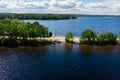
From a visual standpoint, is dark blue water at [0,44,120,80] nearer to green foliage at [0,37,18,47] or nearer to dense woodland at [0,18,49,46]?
green foliage at [0,37,18,47]

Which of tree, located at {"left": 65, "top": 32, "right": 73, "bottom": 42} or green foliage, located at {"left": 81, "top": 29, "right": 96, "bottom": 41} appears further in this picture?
tree, located at {"left": 65, "top": 32, "right": 73, "bottom": 42}

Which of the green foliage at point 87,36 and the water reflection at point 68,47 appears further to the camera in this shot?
the green foliage at point 87,36

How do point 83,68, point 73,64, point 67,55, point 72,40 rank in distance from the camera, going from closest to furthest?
1. point 83,68
2. point 73,64
3. point 67,55
4. point 72,40

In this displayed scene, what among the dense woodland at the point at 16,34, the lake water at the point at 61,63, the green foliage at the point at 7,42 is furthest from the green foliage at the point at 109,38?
the green foliage at the point at 7,42

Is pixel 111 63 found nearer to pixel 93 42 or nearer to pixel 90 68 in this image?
pixel 90 68

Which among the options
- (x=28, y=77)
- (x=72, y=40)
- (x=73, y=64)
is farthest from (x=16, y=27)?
(x=28, y=77)

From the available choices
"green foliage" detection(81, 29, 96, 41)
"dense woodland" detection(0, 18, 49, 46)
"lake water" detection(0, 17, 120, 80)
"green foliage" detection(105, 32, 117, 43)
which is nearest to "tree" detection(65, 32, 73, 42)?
"green foliage" detection(81, 29, 96, 41)

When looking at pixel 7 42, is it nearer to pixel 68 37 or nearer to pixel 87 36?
pixel 68 37

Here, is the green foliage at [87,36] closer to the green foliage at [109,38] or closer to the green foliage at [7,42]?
the green foliage at [109,38]
